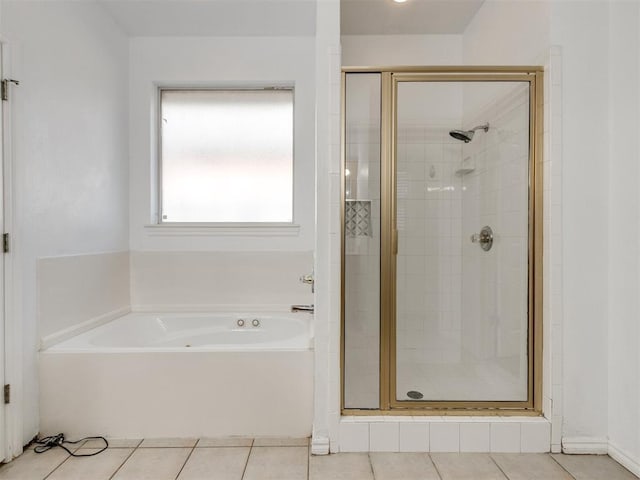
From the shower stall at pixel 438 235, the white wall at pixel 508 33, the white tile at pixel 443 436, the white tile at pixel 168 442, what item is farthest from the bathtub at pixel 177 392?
the white wall at pixel 508 33

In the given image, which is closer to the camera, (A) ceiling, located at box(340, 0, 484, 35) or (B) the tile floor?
(B) the tile floor

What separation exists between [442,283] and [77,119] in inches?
88.5

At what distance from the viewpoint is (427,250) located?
2076 millimetres

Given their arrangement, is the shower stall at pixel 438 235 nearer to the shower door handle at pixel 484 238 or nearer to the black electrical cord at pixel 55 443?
the shower door handle at pixel 484 238

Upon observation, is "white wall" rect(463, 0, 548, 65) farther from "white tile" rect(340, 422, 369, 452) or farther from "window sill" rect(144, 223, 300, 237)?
"white tile" rect(340, 422, 369, 452)

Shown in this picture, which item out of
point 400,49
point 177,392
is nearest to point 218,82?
point 400,49

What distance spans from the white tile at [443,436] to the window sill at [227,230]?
1608 millimetres

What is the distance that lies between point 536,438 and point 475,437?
0.28 m

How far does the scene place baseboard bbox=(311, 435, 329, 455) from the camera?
6.27ft

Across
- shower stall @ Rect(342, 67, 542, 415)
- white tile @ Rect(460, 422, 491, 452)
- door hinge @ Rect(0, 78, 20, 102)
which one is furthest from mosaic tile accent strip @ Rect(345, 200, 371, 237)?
door hinge @ Rect(0, 78, 20, 102)

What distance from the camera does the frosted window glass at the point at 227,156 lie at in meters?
3.16

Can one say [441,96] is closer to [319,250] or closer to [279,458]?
[319,250]

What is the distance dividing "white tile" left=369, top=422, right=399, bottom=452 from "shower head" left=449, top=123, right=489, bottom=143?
1454 mm

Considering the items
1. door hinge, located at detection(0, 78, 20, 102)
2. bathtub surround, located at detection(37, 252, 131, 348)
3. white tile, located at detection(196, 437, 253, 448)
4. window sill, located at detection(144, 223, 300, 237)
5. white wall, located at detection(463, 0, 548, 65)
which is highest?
white wall, located at detection(463, 0, 548, 65)
